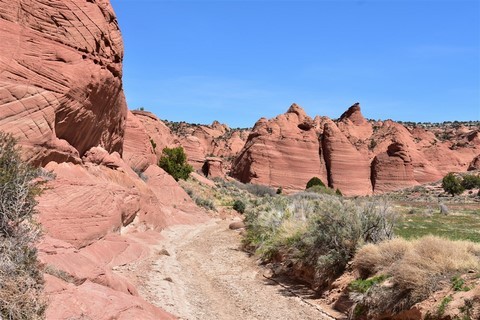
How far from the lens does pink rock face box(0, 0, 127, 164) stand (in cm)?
1484

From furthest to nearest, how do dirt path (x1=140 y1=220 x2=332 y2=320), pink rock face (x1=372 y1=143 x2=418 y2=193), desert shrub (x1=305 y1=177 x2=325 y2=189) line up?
1. pink rock face (x1=372 y1=143 x2=418 y2=193)
2. desert shrub (x1=305 y1=177 x2=325 y2=189)
3. dirt path (x1=140 y1=220 x2=332 y2=320)

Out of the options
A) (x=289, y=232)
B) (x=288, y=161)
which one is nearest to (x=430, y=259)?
(x=289, y=232)

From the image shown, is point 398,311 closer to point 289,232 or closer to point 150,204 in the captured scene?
point 289,232

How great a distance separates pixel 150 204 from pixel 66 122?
8.17m

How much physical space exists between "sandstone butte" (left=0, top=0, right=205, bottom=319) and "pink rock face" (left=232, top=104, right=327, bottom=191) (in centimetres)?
5499

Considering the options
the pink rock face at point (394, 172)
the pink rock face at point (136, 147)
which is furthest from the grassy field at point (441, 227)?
the pink rock face at point (394, 172)

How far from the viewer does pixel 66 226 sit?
13.2 metres

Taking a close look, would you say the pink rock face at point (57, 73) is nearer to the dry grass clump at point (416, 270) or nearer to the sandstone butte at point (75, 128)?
the sandstone butte at point (75, 128)

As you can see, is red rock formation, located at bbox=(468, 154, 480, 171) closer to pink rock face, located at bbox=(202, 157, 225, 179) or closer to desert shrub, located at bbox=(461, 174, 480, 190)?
desert shrub, located at bbox=(461, 174, 480, 190)

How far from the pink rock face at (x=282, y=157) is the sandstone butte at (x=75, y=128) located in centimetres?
5499

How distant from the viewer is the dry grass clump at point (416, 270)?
898 centimetres

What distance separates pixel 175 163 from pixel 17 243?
41.7 m

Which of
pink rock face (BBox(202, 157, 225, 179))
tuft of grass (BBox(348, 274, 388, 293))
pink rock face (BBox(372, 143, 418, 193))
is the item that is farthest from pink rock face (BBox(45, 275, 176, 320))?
pink rock face (BBox(372, 143, 418, 193))

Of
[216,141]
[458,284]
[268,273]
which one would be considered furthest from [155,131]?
[216,141]
